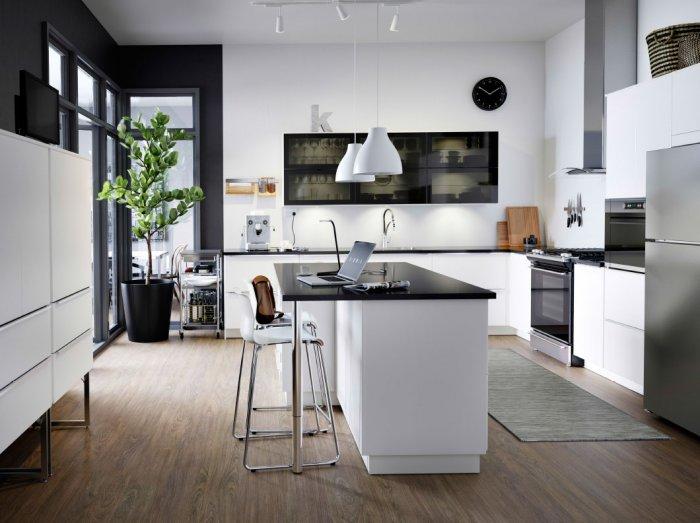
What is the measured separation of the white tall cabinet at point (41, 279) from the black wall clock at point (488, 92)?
194 inches

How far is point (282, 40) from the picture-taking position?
775 centimetres

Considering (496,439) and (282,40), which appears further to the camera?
(282,40)

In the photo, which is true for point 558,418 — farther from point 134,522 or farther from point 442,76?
point 442,76

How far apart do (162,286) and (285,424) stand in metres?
3.25

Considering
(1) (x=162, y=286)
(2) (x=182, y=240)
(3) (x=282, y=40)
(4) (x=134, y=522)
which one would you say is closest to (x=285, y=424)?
(4) (x=134, y=522)

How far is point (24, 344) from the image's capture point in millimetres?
3221

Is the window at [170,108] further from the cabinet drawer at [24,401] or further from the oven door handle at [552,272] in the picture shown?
the cabinet drawer at [24,401]

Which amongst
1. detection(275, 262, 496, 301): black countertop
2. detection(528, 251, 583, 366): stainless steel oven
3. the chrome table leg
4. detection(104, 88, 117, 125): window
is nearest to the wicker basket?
detection(528, 251, 583, 366): stainless steel oven

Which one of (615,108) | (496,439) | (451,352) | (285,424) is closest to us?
(451,352)

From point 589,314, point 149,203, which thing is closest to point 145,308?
point 149,203

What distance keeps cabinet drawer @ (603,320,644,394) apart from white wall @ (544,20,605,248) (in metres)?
1.65

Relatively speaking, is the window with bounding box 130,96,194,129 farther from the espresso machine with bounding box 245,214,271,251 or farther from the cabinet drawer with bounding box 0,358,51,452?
the cabinet drawer with bounding box 0,358,51,452

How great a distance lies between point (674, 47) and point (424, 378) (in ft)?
9.65

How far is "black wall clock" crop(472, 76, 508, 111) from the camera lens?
8000mm
